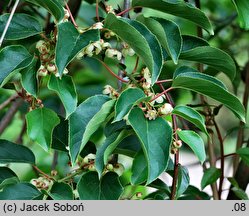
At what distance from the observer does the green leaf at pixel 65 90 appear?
2.60 feet

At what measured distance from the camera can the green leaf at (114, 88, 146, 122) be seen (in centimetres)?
75

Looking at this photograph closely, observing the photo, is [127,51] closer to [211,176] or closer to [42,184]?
[42,184]

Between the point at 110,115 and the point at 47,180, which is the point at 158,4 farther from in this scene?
the point at 47,180

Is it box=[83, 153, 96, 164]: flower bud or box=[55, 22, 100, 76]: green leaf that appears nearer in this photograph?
box=[55, 22, 100, 76]: green leaf

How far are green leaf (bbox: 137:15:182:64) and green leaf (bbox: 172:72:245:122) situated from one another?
31 mm

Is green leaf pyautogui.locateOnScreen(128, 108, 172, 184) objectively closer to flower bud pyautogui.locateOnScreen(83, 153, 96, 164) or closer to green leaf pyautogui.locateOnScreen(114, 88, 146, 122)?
green leaf pyautogui.locateOnScreen(114, 88, 146, 122)

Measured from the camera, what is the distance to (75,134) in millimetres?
794

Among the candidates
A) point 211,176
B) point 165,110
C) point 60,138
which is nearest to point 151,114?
point 165,110

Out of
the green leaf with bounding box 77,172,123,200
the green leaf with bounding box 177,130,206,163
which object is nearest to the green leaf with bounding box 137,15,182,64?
the green leaf with bounding box 177,130,206,163

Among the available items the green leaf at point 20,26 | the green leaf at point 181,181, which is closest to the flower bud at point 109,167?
the green leaf at point 181,181

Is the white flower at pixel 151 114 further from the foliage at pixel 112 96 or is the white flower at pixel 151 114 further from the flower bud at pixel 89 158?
the flower bud at pixel 89 158

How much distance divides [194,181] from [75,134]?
7.79 feet

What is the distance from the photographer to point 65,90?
81cm
